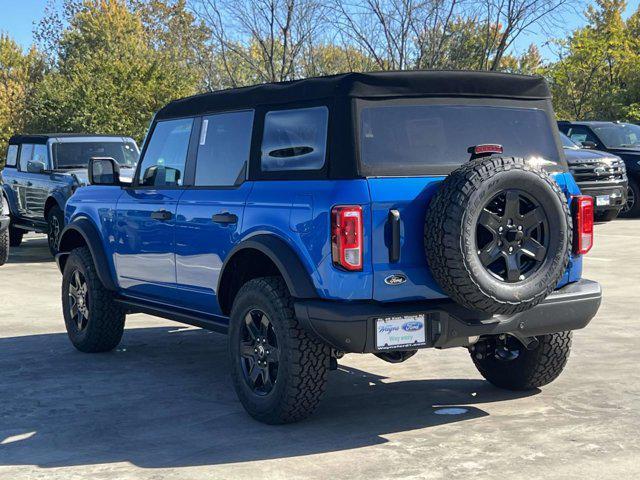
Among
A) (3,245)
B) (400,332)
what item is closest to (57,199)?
(3,245)

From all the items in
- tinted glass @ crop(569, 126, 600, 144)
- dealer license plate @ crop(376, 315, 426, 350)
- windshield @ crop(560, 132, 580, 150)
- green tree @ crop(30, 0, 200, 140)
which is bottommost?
dealer license plate @ crop(376, 315, 426, 350)

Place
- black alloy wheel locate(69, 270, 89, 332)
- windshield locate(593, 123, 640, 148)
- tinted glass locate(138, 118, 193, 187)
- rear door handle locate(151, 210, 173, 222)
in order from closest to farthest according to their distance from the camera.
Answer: rear door handle locate(151, 210, 173, 222) → tinted glass locate(138, 118, 193, 187) → black alloy wheel locate(69, 270, 89, 332) → windshield locate(593, 123, 640, 148)

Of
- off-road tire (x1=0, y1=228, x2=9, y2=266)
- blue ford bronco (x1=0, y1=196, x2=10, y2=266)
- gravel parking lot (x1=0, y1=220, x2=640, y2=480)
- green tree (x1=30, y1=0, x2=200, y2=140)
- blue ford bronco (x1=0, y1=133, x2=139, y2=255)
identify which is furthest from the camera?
green tree (x1=30, y1=0, x2=200, y2=140)

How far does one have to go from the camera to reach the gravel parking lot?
5.12 m

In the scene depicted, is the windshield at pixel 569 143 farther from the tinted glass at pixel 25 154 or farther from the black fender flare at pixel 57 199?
the tinted glass at pixel 25 154

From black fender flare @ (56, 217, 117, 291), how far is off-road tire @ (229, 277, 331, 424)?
2290mm

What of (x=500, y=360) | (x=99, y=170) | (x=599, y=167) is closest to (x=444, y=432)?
(x=500, y=360)

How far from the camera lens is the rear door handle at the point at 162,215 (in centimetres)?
704

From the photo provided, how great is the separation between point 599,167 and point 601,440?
1333cm

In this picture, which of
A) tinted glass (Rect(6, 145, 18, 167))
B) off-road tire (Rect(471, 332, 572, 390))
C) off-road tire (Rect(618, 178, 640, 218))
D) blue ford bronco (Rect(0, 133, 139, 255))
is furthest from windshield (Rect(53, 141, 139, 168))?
off-road tire (Rect(471, 332, 572, 390))

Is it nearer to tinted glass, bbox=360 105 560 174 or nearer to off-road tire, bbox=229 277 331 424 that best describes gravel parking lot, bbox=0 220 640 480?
off-road tire, bbox=229 277 331 424

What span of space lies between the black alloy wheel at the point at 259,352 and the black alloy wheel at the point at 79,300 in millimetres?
2506

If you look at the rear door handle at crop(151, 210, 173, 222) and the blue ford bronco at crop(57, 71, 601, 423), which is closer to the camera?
the blue ford bronco at crop(57, 71, 601, 423)

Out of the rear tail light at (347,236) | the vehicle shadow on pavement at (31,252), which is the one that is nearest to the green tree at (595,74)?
the vehicle shadow on pavement at (31,252)
